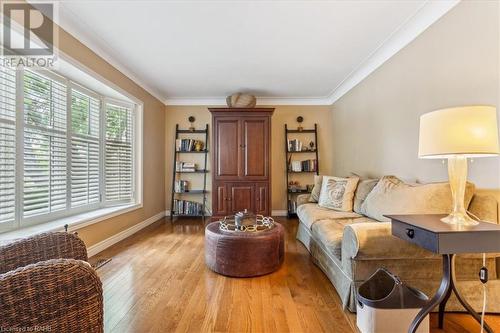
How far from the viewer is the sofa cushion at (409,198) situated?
5.96ft


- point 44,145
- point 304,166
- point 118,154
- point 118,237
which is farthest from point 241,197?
point 44,145

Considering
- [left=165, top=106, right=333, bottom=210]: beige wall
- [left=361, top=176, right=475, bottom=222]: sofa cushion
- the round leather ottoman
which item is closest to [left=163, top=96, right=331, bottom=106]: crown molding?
[left=165, top=106, right=333, bottom=210]: beige wall

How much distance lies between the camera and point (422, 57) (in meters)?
2.44

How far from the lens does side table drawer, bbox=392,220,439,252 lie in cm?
129

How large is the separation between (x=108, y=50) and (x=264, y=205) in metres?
3.19

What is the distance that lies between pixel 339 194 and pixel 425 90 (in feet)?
4.60

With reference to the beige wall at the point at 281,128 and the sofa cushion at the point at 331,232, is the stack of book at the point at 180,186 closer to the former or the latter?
the beige wall at the point at 281,128

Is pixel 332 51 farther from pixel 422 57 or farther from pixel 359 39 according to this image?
pixel 422 57

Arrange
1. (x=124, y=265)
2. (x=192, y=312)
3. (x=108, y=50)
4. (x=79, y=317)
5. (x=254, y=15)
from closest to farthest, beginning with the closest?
1. (x=79, y=317)
2. (x=192, y=312)
3. (x=254, y=15)
4. (x=124, y=265)
5. (x=108, y=50)

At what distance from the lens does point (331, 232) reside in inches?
84.1

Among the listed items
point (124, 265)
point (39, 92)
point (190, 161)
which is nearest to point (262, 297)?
point (124, 265)

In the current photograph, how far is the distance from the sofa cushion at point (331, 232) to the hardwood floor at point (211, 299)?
35 centimetres

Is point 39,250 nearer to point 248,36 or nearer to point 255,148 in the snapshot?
point 248,36

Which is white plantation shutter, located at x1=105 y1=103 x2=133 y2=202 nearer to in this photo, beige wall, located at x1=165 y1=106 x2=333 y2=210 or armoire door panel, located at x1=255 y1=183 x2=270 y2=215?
beige wall, located at x1=165 y1=106 x2=333 y2=210
